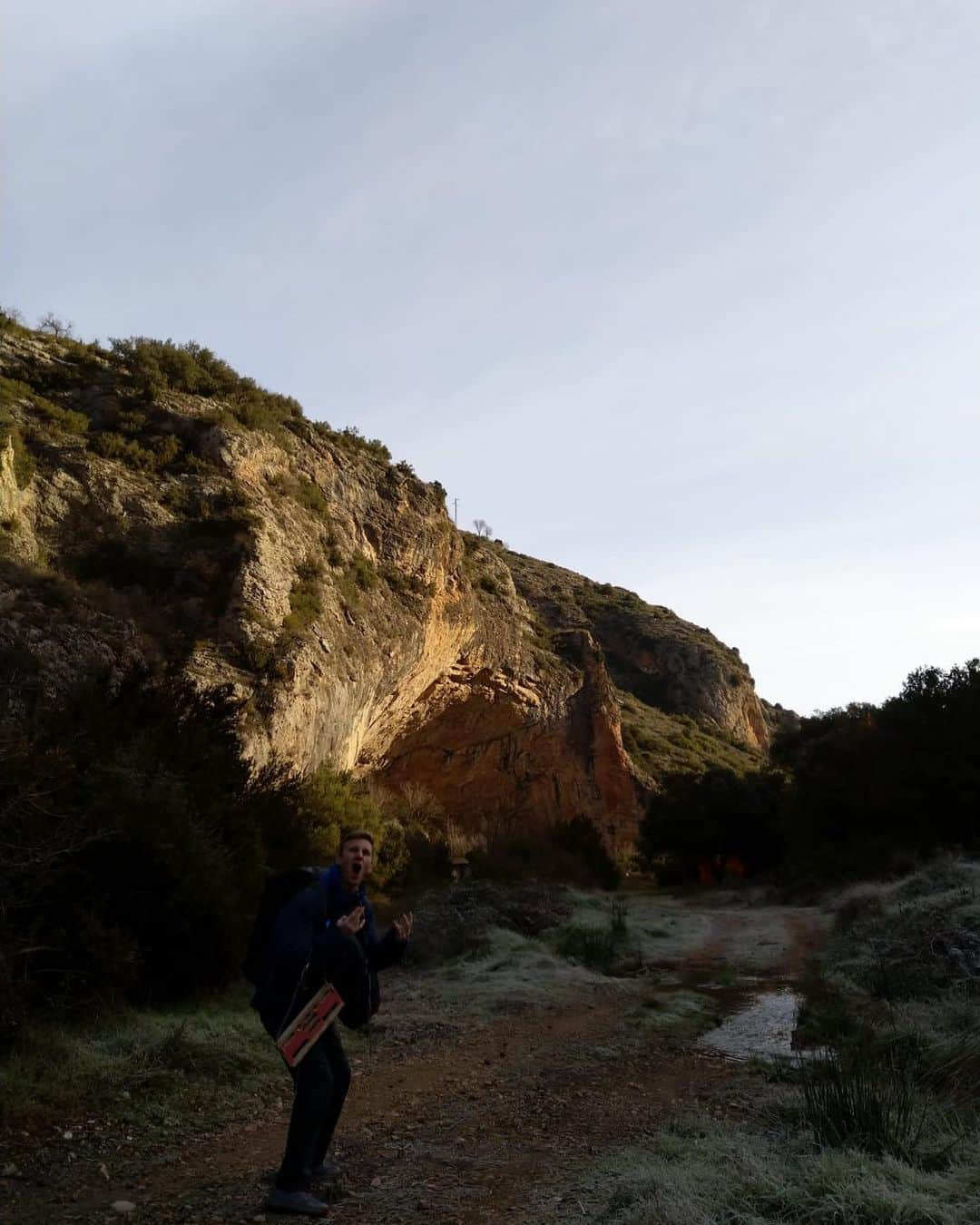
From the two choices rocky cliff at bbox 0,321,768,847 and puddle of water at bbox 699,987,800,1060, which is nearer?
puddle of water at bbox 699,987,800,1060

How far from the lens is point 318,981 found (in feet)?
14.5

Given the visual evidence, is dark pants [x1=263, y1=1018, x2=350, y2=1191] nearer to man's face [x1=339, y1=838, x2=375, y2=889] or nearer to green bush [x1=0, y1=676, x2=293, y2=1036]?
man's face [x1=339, y1=838, x2=375, y2=889]

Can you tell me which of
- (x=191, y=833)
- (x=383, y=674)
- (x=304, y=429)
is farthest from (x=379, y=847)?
(x=191, y=833)

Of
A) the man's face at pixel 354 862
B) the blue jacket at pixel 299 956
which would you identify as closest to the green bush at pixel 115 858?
the blue jacket at pixel 299 956

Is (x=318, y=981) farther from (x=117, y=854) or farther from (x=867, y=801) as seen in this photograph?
(x=867, y=801)

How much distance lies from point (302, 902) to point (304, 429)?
26.6 m

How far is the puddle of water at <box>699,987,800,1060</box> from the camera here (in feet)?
26.5

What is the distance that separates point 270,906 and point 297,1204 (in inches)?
51.8

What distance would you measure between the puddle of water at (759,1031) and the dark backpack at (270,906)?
5.07 meters

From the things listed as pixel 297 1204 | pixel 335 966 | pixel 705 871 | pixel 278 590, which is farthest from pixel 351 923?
pixel 705 871

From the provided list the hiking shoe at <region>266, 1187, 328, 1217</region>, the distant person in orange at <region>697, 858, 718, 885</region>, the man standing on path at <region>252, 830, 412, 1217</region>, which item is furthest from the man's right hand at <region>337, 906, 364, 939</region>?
the distant person in orange at <region>697, 858, 718, 885</region>

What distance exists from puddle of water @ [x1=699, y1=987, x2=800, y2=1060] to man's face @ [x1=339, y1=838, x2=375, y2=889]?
16.0 feet

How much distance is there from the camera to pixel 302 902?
448cm

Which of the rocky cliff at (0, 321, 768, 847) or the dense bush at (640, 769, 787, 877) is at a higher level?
the rocky cliff at (0, 321, 768, 847)
